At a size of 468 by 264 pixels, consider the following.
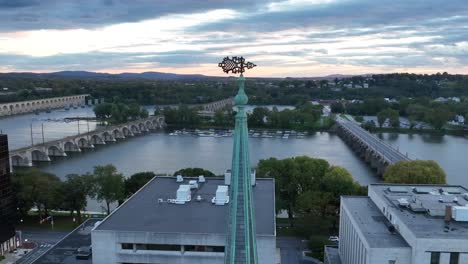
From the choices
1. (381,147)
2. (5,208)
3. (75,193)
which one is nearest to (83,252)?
(5,208)

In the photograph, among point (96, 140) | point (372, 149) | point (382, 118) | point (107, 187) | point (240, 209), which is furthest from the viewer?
point (382, 118)

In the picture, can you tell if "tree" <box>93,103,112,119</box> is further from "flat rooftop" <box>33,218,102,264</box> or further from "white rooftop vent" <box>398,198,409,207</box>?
"white rooftop vent" <box>398,198,409,207</box>

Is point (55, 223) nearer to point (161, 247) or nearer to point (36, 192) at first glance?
point (36, 192)

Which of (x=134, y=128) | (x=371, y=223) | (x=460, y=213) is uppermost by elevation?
(x=460, y=213)

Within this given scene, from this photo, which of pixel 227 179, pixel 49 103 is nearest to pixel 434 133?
pixel 227 179

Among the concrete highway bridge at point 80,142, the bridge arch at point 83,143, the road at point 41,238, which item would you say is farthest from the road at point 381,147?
the bridge arch at point 83,143

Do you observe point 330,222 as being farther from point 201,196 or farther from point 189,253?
point 189,253

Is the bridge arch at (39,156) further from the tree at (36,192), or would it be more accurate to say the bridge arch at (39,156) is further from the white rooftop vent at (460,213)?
the white rooftop vent at (460,213)

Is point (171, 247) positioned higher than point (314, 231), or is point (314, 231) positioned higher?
point (171, 247)

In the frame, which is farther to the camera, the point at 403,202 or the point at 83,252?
the point at 403,202
